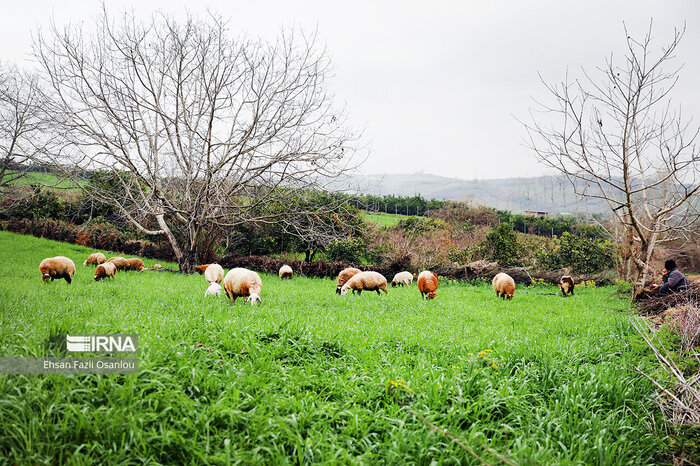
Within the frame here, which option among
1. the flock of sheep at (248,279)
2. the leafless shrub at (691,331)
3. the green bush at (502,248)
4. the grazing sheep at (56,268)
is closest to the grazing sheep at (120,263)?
the flock of sheep at (248,279)

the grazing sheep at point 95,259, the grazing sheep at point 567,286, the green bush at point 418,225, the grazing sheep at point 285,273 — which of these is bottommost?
the grazing sheep at point 285,273

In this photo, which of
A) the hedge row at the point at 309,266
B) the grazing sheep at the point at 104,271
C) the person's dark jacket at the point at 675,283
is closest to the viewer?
the person's dark jacket at the point at 675,283

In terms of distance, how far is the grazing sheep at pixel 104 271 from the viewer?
32.3ft

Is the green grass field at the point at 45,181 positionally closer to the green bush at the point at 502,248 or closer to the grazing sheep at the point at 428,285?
the grazing sheep at the point at 428,285

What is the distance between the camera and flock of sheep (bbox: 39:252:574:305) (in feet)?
23.7

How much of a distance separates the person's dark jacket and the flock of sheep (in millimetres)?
3586

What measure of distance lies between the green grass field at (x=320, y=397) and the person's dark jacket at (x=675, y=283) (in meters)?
3.18

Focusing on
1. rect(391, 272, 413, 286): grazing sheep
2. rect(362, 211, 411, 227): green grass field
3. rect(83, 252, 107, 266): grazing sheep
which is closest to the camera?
rect(83, 252, 107, 266): grazing sheep

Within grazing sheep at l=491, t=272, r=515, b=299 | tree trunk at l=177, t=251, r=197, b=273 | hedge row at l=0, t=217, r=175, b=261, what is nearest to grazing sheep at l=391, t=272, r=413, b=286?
grazing sheep at l=491, t=272, r=515, b=299

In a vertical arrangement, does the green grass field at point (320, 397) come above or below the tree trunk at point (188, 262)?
above

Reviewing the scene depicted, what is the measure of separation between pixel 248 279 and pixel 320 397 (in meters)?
4.40

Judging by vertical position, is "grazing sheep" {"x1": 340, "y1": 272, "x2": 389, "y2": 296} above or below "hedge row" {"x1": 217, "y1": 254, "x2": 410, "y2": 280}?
above

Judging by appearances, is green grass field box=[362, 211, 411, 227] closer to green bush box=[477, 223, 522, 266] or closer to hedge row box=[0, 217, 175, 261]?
green bush box=[477, 223, 522, 266]

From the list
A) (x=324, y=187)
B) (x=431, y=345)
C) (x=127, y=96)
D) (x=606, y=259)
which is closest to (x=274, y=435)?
(x=431, y=345)
